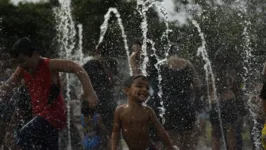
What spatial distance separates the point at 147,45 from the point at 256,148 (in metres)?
1.91

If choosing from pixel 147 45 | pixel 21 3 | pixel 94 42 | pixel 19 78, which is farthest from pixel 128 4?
pixel 19 78

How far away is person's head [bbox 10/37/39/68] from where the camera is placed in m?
4.30

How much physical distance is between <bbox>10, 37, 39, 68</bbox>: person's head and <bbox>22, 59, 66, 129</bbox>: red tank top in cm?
8

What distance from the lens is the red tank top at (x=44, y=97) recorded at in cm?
431

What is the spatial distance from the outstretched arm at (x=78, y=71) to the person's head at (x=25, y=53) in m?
0.16

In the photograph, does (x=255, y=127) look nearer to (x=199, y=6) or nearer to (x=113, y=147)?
(x=113, y=147)

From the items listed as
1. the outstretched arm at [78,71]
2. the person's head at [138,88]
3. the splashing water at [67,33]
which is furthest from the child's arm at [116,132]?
the splashing water at [67,33]

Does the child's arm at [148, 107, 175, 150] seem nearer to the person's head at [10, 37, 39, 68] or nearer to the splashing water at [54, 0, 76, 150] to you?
the person's head at [10, 37, 39, 68]

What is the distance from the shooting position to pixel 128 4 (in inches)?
1169

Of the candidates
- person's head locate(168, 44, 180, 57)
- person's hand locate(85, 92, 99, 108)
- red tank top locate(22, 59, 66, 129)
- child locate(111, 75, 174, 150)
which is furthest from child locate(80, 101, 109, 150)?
person's hand locate(85, 92, 99, 108)

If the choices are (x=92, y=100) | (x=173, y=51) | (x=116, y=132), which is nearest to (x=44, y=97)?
(x=92, y=100)

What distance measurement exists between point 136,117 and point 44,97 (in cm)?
92

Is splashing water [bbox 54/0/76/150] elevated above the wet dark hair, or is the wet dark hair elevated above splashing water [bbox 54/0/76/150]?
splashing water [bbox 54/0/76/150]

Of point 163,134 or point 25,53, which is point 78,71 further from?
point 163,134
